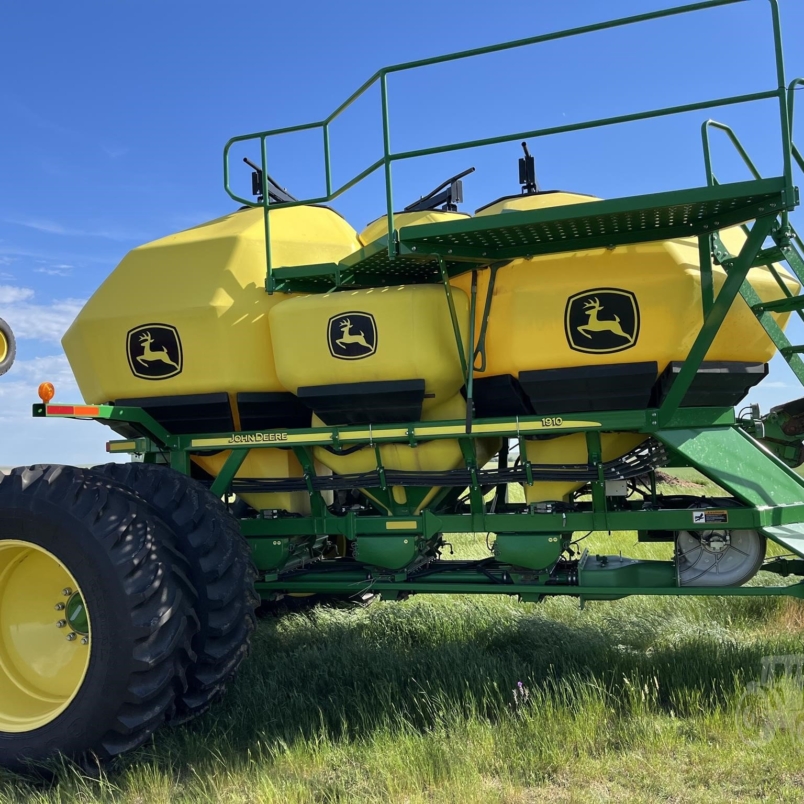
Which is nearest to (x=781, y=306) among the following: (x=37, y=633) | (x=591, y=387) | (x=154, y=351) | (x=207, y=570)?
(x=591, y=387)

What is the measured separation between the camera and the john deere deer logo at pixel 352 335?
4.41m

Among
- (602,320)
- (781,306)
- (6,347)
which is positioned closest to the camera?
(602,320)

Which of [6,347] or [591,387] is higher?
[6,347]

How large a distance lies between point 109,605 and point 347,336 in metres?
1.87

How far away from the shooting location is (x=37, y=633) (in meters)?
4.30

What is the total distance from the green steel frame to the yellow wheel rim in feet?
2.89

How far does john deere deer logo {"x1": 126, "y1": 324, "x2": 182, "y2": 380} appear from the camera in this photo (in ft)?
15.9

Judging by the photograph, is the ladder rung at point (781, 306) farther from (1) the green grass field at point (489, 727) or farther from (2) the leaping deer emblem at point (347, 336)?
(2) the leaping deer emblem at point (347, 336)

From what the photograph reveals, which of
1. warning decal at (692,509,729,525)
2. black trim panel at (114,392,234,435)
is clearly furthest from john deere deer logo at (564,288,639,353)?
black trim panel at (114,392,234,435)

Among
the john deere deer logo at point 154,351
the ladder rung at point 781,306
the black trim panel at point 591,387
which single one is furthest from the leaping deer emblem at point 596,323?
the john deere deer logo at point 154,351

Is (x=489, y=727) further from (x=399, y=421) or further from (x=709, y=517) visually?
(x=399, y=421)

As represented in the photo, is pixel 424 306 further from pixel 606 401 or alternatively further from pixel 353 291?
pixel 606 401

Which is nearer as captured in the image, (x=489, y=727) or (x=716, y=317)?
(x=489, y=727)

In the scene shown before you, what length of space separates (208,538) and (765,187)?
3.26 meters
